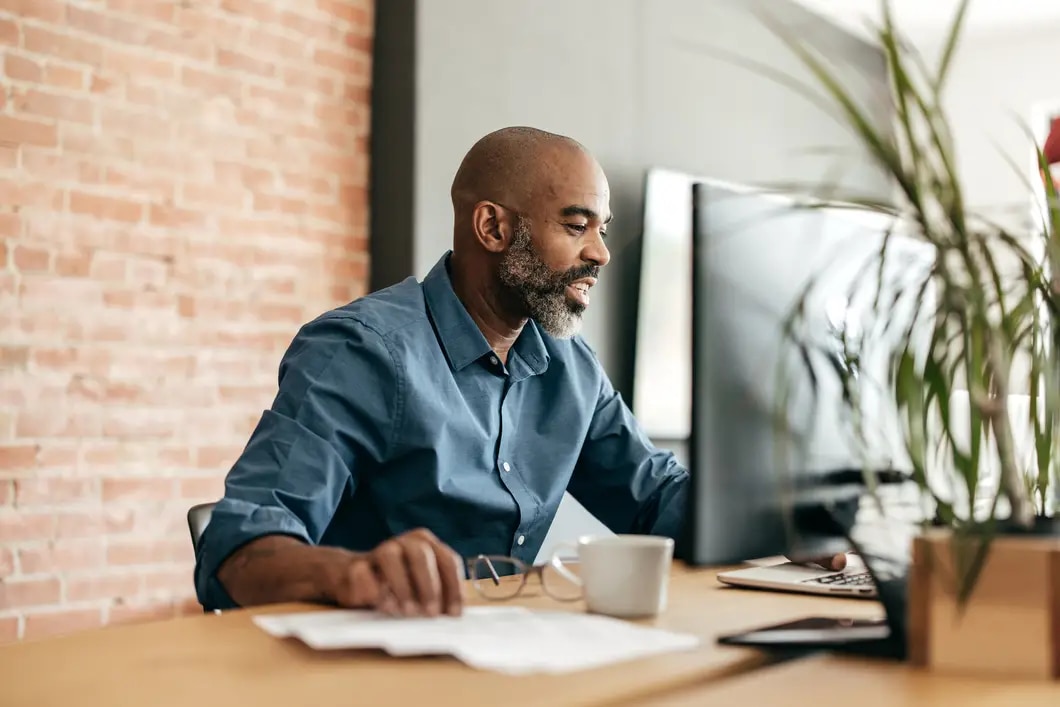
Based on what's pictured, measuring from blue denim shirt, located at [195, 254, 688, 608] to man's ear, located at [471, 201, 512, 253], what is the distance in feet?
0.58

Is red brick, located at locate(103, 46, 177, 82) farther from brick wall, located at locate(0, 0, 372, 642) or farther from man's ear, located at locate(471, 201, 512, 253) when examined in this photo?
man's ear, located at locate(471, 201, 512, 253)

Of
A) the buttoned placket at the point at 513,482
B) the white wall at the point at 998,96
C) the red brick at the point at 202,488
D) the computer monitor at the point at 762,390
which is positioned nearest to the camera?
the computer monitor at the point at 762,390

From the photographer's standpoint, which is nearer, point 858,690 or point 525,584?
point 858,690

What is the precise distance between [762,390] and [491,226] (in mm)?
1140

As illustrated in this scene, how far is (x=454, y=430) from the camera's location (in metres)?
1.69

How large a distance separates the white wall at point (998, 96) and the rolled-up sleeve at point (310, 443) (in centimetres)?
442

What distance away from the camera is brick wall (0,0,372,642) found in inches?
99.1

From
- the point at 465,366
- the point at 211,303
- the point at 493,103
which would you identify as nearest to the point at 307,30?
the point at 493,103

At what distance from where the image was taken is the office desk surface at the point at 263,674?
773 millimetres

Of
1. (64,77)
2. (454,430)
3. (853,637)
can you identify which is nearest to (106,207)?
A: (64,77)

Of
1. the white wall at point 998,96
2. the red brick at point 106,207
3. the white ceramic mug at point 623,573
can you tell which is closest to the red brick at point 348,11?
the red brick at point 106,207

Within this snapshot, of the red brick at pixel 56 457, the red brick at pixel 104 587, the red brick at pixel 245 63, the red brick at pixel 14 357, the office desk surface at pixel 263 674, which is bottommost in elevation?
the red brick at pixel 104 587

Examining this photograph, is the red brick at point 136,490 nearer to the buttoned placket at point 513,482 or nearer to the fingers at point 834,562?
the buttoned placket at point 513,482

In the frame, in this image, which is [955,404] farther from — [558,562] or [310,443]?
[310,443]
